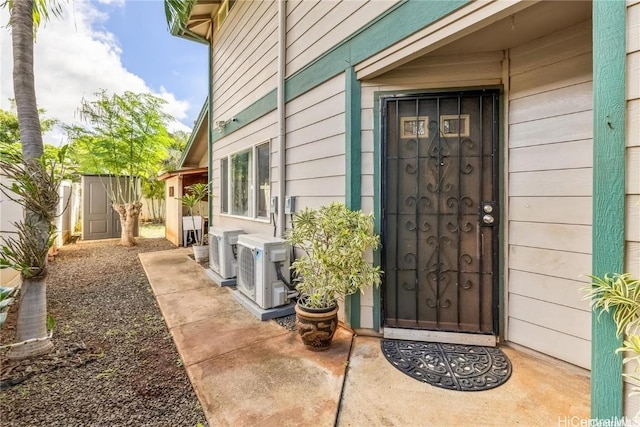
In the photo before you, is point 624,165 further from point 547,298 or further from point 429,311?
point 429,311

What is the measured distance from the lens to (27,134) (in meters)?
2.26

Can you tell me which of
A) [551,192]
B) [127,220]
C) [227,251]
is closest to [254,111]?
[227,251]

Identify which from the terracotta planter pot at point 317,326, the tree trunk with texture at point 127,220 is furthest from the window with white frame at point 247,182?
the tree trunk with texture at point 127,220

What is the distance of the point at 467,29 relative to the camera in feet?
5.90

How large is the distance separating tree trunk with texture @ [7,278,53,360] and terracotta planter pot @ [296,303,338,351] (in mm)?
2132

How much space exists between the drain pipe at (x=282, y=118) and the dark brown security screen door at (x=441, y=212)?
1.48m

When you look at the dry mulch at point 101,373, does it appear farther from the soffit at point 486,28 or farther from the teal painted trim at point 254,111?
the teal painted trim at point 254,111

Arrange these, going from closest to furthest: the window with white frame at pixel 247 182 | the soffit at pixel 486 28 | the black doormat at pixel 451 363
A: the soffit at pixel 486 28 → the black doormat at pixel 451 363 → the window with white frame at pixel 247 182

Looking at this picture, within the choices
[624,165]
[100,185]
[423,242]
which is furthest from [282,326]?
[100,185]

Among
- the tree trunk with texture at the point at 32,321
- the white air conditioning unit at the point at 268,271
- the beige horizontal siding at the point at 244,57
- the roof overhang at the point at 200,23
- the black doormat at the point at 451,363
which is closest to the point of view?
the black doormat at the point at 451,363

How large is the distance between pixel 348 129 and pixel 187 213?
22.2 ft

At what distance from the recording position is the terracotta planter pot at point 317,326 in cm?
224

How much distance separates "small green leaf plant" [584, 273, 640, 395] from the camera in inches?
43.6

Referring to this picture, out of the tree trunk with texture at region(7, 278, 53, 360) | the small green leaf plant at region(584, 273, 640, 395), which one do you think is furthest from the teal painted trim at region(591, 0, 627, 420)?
the tree trunk with texture at region(7, 278, 53, 360)
